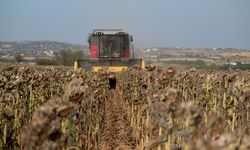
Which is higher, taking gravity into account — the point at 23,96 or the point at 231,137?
the point at 231,137

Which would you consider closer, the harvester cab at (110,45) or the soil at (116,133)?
the soil at (116,133)

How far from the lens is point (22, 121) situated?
9.09 meters

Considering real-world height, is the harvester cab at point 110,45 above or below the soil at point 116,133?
above

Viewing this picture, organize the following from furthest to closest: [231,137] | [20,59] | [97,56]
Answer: [20,59] < [97,56] < [231,137]

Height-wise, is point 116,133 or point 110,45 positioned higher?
point 110,45

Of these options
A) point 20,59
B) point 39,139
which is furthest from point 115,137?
point 20,59

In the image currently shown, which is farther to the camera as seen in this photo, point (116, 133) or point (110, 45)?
point (110, 45)

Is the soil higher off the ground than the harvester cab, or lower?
lower

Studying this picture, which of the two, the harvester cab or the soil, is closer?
the soil

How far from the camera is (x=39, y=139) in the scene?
10.4ft

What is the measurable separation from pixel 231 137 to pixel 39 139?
123 centimetres

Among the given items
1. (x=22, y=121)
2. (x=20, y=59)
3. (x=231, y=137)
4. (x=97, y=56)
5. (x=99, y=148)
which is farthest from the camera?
(x=20, y=59)

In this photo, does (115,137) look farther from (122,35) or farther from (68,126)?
(122,35)

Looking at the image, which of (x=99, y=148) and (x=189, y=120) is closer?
(x=189, y=120)
